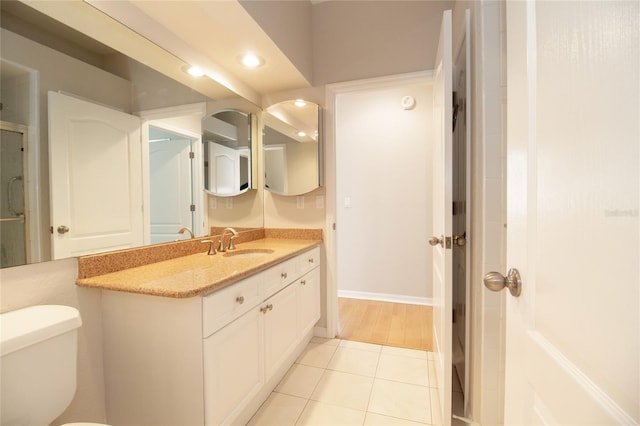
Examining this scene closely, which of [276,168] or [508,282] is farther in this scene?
[276,168]

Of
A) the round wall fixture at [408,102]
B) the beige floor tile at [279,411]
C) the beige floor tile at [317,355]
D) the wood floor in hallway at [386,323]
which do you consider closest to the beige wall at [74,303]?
the beige floor tile at [279,411]

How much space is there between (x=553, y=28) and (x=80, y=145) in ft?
5.24

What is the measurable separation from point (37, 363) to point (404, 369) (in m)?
1.92

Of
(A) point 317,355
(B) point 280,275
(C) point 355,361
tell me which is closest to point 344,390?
(C) point 355,361

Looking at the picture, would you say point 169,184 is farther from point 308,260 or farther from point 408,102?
point 408,102

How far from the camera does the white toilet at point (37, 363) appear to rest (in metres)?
0.82

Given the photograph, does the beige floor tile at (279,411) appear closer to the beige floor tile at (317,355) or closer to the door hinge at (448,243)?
the beige floor tile at (317,355)

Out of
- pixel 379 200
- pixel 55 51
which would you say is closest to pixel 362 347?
pixel 379 200

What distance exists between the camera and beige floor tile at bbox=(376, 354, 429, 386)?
6.05 ft

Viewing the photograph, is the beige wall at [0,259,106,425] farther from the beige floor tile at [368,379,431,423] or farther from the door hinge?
the door hinge

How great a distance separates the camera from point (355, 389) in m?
1.75

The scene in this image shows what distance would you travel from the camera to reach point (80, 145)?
1.19 meters

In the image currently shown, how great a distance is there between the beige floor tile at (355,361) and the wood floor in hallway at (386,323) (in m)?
0.20

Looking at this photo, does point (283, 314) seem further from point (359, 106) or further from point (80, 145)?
point (359, 106)
